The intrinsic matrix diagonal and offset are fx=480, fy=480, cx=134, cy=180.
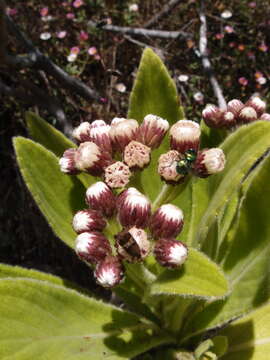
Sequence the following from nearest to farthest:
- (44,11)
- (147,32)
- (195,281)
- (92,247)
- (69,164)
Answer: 1. (195,281)
2. (92,247)
3. (69,164)
4. (147,32)
5. (44,11)

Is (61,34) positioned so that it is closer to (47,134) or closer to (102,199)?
(47,134)

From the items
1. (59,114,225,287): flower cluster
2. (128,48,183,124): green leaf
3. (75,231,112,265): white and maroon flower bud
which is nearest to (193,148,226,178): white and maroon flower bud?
(59,114,225,287): flower cluster

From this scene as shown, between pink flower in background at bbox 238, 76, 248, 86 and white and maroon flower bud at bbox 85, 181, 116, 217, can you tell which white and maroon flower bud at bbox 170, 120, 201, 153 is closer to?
white and maroon flower bud at bbox 85, 181, 116, 217

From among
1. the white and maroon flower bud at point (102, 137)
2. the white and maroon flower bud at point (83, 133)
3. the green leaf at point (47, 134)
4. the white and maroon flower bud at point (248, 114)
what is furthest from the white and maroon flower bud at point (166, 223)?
the green leaf at point (47, 134)

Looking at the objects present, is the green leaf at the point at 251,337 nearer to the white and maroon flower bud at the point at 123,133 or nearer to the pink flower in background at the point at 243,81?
the white and maroon flower bud at the point at 123,133

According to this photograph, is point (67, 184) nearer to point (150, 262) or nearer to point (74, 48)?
point (150, 262)

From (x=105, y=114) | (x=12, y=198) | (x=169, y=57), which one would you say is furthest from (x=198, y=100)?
(x=12, y=198)

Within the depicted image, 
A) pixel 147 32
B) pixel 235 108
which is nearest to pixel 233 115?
pixel 235 108
